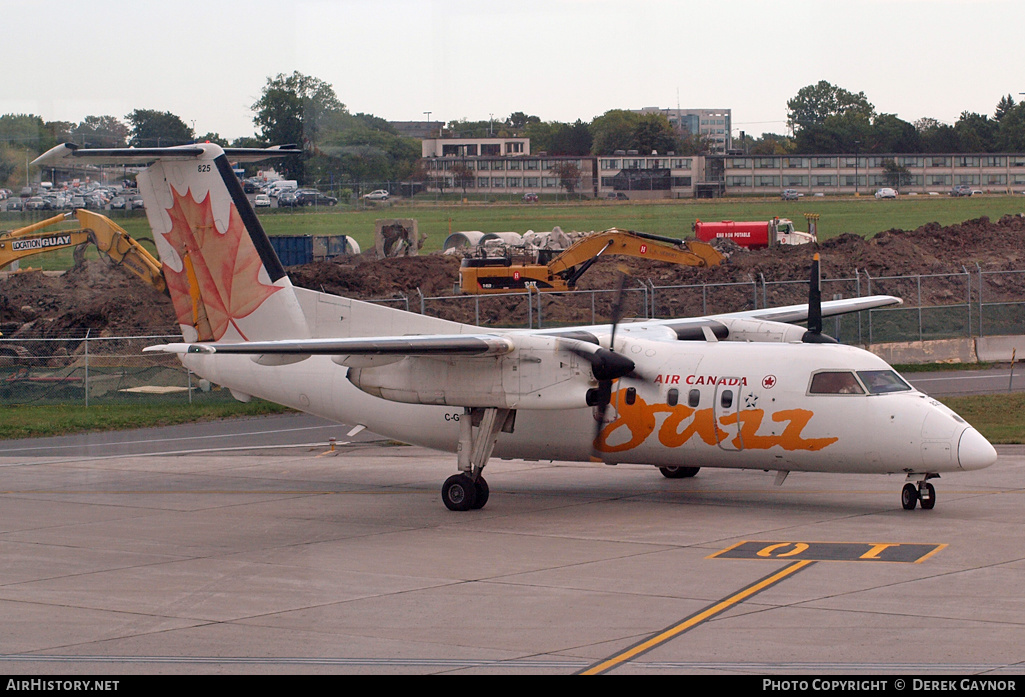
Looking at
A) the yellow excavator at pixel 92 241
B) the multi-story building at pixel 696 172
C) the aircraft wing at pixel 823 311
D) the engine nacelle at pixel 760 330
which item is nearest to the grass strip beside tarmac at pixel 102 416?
the yellow excavator at pixel 92 241

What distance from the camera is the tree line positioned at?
39594 millimetres

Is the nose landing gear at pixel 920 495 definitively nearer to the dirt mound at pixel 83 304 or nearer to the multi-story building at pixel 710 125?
the dirt mound at pixel 83 304

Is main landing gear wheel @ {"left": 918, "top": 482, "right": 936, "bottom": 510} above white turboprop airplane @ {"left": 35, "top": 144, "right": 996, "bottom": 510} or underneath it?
underneath

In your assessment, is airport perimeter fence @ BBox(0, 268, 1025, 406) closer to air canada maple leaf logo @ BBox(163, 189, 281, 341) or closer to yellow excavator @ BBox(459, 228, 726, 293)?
yellow excavator @ BBox(459, 228, 726, 293)

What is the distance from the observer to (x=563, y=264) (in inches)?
1727

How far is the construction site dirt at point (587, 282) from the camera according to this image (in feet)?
136

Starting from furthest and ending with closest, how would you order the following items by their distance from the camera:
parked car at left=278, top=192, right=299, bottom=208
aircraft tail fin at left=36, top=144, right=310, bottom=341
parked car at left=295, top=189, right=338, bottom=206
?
parked car at left=295, top=189, right=338, bottom=206, parked car at left=278, top=192, right=299, bottom=208, aircraft tail fin at left=36, top=144, right=310, bottom=341

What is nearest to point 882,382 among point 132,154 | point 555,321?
point 132,154

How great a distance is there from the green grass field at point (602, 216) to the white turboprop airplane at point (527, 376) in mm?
20422

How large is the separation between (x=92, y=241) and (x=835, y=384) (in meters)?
32.4

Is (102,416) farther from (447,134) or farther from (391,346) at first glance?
(447,134)

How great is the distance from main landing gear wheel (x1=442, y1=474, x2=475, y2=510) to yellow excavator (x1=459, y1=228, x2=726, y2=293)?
2391cm

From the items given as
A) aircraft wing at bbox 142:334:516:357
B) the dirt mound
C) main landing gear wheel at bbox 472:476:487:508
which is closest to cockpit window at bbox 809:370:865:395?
aircraft wing at bbox 142:334:516:357

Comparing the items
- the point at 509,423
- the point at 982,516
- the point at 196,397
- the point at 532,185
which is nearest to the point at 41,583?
the point at 509,423
